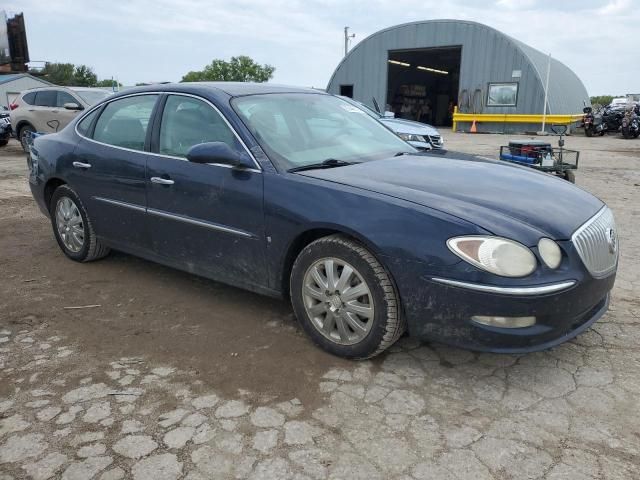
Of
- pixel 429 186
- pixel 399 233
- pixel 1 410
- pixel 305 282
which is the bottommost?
pixel 1 410

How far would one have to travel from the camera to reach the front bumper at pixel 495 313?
251 centimetres

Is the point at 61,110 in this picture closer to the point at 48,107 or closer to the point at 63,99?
the point at 63,99

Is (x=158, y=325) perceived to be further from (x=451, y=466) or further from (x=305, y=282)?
(x=451, y=466)

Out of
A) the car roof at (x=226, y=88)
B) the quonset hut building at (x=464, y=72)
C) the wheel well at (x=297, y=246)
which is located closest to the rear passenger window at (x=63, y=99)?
the car roof at (x=226, y=88)

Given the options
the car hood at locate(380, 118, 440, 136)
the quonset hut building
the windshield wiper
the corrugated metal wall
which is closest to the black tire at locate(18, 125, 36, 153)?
the car hood at locate(380, 118, 440, 136)

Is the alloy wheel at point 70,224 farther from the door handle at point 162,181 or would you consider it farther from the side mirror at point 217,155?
the side mirror at point 217,155

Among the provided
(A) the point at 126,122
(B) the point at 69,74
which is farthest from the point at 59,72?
(A) the point at 126,122

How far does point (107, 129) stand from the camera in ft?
14.1

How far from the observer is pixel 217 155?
3186 mm

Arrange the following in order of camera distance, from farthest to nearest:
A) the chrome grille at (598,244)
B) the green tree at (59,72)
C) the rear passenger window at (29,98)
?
the green tree at (59,72) < the rear passenger window at (29,98) < the chrome grille at (598,244)

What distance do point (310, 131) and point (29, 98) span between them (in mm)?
12387

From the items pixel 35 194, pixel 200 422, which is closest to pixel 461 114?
pixel 35 194

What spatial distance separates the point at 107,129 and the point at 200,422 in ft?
9.05

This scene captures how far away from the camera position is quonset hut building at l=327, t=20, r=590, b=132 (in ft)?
78.4
